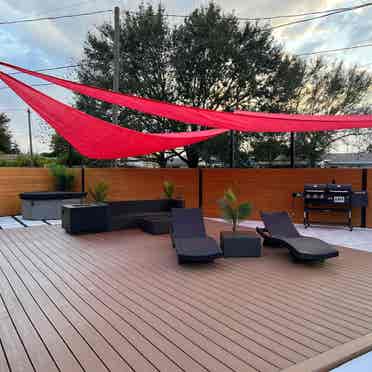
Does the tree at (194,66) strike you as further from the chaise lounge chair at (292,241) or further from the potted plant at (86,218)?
the chaise lounge chair at (292,241)

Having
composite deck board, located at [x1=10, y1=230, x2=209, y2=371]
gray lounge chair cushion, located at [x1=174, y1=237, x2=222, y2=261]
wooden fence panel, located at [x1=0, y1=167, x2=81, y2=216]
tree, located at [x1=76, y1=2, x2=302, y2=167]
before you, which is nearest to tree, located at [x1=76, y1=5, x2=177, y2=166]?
tree, located at [x1=76, y1=2, x2=302, y2=167]

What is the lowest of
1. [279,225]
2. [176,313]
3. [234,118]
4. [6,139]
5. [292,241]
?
[176,313]

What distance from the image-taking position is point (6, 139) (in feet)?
81.3

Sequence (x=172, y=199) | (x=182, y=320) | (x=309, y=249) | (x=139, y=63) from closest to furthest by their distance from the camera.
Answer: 1. (x=182, y=320)
2. (x=309, y=249)
3. (x=172, y=199)
4. (x=139, y=63)

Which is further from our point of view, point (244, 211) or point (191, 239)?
point (244, 211)

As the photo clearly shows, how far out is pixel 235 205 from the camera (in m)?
5.26

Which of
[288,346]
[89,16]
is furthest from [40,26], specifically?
[288,346]

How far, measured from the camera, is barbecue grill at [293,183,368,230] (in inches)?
267

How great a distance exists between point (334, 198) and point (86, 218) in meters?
5.25

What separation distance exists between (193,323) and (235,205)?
2781mm

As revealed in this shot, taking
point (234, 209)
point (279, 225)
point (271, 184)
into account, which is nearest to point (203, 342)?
point (234, 209)

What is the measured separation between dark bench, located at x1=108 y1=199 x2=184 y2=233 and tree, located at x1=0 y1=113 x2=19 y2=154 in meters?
19.6

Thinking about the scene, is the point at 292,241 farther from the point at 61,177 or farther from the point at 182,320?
the point at 61,177

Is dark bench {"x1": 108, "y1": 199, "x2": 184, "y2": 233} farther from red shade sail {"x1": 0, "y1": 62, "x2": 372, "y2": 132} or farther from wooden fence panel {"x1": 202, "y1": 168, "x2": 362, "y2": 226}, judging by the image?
red shade sail {"x1": 0, "y1": 62, "x2": 372, "y2": 132}
